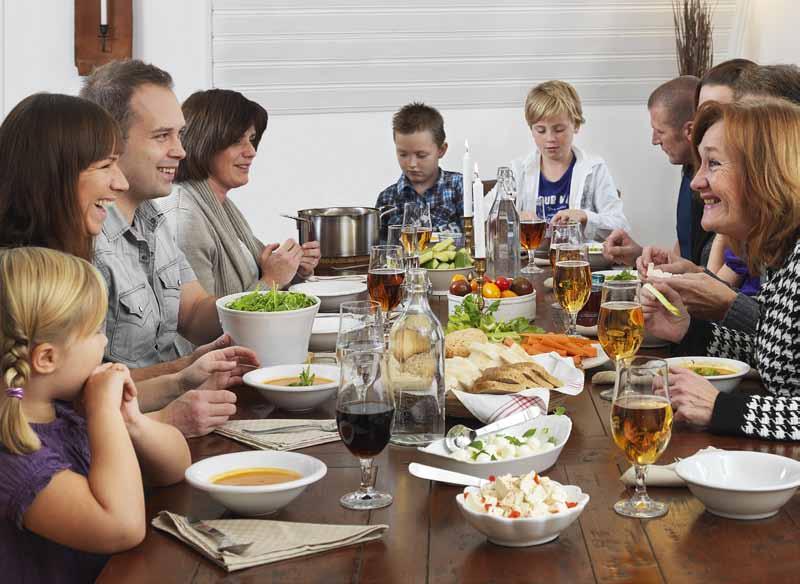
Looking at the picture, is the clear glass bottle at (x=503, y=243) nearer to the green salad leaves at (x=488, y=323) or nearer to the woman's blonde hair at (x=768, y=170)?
the green salad leaves at (x=488, y=323)

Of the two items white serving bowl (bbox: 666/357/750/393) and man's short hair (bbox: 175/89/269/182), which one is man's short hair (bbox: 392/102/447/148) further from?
white serving bowl (bbox: 666/357/750/393)

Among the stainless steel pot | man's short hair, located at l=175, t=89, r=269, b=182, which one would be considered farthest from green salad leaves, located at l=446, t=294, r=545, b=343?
man's short hair, located at l=175, t=89, r=269, b=182

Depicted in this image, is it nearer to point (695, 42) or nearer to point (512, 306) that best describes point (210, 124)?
point (512, 306)

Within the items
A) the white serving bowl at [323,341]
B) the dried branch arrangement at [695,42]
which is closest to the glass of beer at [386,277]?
the white serving bowl at [323,341]

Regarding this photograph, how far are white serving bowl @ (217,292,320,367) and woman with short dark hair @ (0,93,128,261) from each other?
312 mm

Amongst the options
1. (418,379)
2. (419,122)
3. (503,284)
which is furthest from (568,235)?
(419,122)

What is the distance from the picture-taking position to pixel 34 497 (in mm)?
1258

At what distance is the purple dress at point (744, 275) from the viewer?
3.01m

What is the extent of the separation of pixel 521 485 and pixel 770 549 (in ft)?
0.96

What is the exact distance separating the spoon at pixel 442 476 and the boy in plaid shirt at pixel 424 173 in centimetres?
320

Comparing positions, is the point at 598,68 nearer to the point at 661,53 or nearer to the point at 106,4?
the point at 661,53

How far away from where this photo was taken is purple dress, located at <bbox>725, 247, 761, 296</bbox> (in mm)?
3012

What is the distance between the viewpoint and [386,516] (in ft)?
4.30

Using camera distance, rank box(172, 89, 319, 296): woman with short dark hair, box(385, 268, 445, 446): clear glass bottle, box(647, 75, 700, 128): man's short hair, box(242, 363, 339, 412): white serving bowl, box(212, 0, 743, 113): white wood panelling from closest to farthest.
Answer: box(385, 268, 445, 446): clear glass bottle → box(242, 363, 339, 412): white serving bowl → box(172, 89, 319, 296): woman with short dark hair → box(647, 75, 700, 128): man's short hair → box(212, 0, 743, 113): white wood panelling
